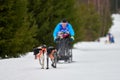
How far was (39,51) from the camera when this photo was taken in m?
17.2

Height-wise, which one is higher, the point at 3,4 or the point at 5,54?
the point at 3,4

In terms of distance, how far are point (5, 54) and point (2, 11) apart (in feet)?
5.63

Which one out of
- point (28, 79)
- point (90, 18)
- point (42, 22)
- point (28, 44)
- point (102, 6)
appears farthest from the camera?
point (102, 6)

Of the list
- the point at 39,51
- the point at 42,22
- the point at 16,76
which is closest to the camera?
the point at 16,76

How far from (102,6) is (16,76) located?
341ft

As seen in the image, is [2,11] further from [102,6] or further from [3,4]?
[102,6]

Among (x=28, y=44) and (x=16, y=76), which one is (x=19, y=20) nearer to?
(x=28, y=44)

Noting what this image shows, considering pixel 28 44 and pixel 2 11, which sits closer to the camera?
pixel 2 11

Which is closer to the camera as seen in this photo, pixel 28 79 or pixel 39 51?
pixel 28 79

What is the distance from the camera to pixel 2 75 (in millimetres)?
15000

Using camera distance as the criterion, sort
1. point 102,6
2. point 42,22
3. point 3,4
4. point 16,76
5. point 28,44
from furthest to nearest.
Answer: point 102,6, point 42,22, point 28,44, point 3,4, point 16,76

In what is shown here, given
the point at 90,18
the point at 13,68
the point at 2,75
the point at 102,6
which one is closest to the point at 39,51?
the point at 13,68

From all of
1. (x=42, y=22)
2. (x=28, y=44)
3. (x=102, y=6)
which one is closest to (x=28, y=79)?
(x=28, y=44)

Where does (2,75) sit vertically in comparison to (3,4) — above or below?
below
